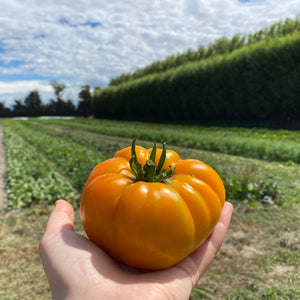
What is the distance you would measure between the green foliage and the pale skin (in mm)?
15048

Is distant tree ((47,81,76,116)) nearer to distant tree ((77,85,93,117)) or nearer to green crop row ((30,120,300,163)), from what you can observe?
distant tree ((77,85,93,117))

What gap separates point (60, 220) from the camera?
5.02 ft

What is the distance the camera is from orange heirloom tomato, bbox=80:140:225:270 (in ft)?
3.78

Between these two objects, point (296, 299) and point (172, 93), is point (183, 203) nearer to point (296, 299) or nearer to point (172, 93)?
point (296, 299)

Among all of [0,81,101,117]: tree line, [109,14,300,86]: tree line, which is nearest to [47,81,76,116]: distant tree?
[0,81,101,117]: tree line

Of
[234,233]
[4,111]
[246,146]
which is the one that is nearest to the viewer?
[234,233]

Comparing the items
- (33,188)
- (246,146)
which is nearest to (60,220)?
(33,188)

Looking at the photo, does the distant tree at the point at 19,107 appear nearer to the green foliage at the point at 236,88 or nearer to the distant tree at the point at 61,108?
the distant tree at the point at 61,108

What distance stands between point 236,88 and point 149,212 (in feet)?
56.8

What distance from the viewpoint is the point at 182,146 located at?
9695 millimetres

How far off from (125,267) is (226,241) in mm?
1976

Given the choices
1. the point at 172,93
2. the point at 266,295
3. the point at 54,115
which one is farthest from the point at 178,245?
the point at 54,115

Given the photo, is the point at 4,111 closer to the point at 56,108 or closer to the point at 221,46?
the point at 56,108

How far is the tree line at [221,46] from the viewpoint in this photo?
57.8 feet
